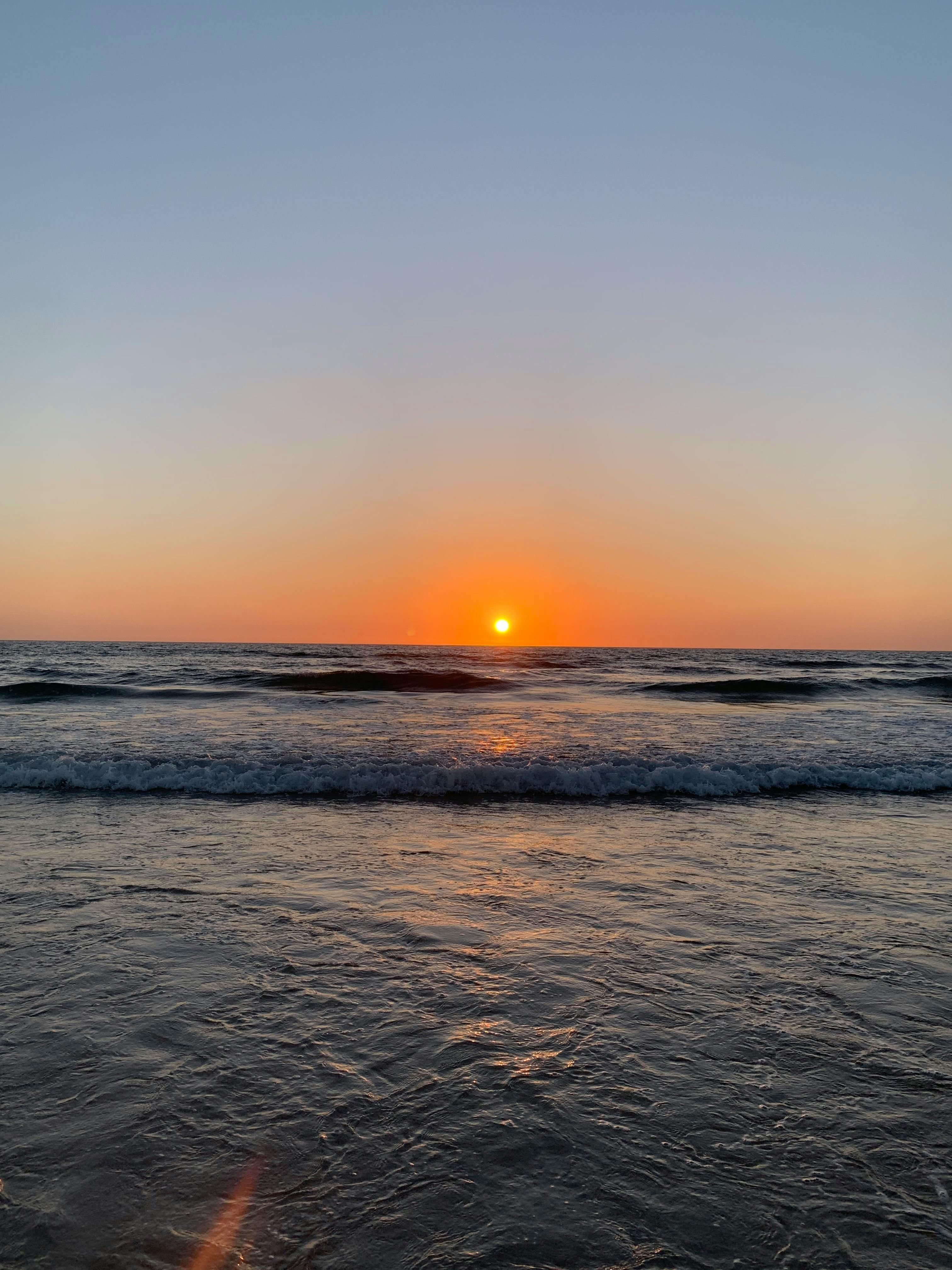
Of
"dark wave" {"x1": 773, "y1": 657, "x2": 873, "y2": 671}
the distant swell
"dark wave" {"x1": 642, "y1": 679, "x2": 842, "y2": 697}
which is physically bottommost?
the distant swell

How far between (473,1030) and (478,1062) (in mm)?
339

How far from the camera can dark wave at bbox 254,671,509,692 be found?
1245 inches

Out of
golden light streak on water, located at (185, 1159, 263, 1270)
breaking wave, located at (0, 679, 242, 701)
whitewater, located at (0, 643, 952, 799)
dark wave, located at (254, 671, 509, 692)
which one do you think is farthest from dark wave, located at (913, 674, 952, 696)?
golden light streak on water, located at (185, 1159, 263, 1270)

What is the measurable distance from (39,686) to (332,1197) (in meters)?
30.7

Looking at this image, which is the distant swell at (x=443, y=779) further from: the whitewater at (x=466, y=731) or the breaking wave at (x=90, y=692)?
the breaking wave at (x=90, y=692)

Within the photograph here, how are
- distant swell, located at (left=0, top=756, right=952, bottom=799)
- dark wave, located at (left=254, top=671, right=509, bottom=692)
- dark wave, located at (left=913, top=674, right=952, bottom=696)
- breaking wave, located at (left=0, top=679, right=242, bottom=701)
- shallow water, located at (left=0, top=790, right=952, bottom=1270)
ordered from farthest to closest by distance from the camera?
dark wave, located at (left=913, top=674, right=952, bottom=696), dark wave, located at (left=254, top=671, right=509, bottom=692), breaking wave, located at (left=0, top=679, right=242, bottom=701), distant swell, located at (left=0, top=756, right=952, bottom=799), shallow water, located at (left=0, top=790, right=952, bottom=1270)

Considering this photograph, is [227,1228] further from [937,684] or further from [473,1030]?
[937,684]

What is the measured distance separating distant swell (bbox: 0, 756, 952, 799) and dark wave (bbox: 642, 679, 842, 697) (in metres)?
17.5

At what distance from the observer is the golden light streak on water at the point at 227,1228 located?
2523mm

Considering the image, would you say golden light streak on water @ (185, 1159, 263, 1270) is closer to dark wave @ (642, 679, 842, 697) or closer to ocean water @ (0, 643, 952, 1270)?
ocean water @ (0, 643, 952, 1270)

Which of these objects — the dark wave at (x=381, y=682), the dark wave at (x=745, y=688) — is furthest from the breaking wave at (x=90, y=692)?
the dark wave at (x=745, y=688)

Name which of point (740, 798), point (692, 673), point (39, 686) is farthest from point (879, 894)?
point (692, 673)

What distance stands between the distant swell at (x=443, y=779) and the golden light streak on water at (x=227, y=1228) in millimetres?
8908

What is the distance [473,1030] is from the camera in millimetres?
4188
